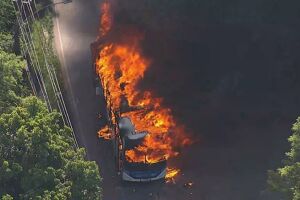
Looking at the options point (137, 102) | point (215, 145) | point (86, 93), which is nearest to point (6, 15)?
point (86, 93)

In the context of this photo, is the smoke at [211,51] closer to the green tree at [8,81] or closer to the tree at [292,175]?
the tree at [292,175]

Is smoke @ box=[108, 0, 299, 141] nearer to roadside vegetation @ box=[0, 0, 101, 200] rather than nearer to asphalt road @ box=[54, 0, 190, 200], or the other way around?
asphalt road @ box=[54, 0, 190, 200]

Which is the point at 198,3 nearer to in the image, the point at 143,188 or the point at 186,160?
the point at 186,160

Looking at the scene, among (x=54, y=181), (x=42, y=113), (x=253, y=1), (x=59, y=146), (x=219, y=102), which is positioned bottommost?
(x=54, y=181)

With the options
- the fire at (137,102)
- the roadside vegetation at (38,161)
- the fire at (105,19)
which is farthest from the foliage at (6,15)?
the fire at (105,19)

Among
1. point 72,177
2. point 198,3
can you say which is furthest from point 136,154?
point 198,3
